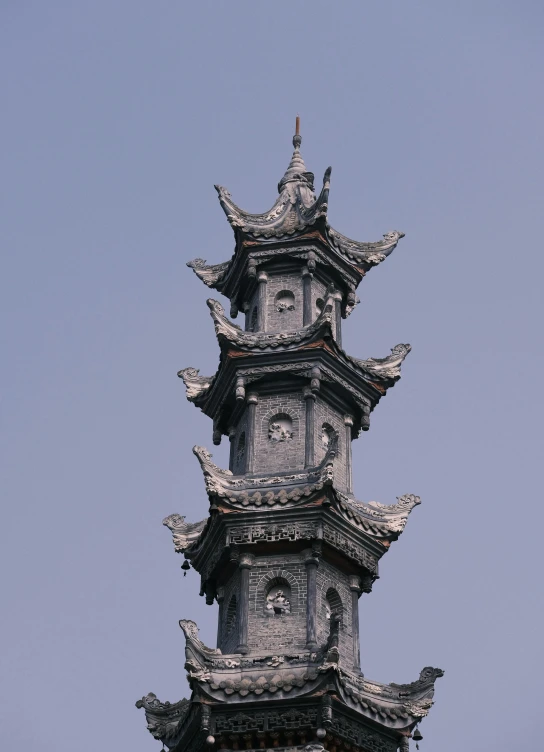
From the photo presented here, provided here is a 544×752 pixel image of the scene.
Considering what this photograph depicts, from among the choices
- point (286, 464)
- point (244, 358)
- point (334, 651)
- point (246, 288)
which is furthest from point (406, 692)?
point (246, 288)

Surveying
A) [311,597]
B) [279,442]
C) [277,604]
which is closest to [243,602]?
[277,604]

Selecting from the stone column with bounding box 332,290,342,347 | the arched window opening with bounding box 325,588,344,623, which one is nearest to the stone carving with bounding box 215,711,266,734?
the arched window opening with bounding box 325,588,344,623

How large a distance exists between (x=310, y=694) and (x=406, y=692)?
371cm

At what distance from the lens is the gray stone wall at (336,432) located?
159 feet

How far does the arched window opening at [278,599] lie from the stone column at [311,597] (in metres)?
0.65

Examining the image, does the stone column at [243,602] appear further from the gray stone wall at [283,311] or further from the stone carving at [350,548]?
the gray stone wall at [283,311]

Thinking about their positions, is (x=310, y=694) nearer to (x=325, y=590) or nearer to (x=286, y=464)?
(x=325, y=590)

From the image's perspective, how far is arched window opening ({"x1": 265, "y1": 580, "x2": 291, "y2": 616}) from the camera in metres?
44.5

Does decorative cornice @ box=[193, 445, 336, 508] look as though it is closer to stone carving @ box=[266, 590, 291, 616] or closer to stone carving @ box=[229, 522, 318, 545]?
stone carving @ box=[229, 522, 318, 545]

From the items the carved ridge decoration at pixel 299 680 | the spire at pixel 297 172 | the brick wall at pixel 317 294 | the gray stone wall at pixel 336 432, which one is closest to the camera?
the carved ridge decoration at pixel 299 680

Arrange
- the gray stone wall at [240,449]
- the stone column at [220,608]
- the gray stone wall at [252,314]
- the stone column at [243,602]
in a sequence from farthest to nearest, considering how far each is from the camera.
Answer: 1. the gray stone wall at [252,314]
2. the gray stone wall at [240,449]
3. the stone column at [220,608]
4. the stone column at [243,602]

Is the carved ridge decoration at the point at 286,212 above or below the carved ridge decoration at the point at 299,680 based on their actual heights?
above

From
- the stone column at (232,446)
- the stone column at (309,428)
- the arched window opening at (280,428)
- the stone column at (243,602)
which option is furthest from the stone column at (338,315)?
the stone column at (243,602)

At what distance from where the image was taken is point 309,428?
48156 mm
